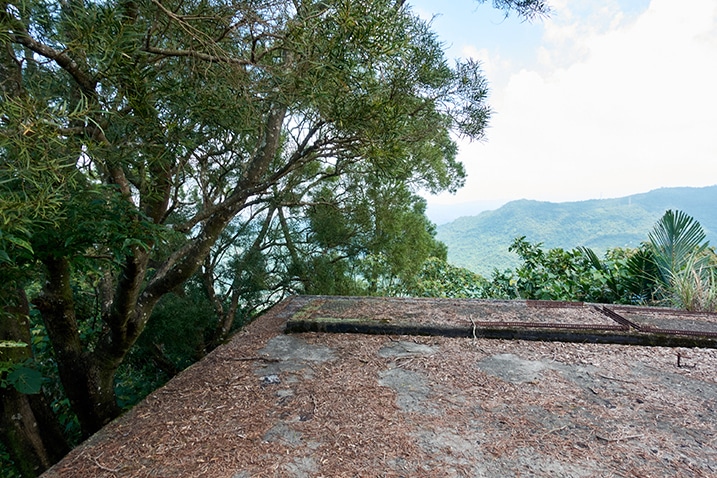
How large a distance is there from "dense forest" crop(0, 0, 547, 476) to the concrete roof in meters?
0.64

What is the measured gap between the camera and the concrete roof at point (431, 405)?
117 cm

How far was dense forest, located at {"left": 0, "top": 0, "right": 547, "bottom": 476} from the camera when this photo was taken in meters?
1.24

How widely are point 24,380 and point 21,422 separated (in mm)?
688

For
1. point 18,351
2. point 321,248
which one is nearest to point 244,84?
point 18,351

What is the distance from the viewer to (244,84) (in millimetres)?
1734

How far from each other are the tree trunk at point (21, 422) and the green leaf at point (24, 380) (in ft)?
1.08

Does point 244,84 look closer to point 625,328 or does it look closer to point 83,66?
point 83,66

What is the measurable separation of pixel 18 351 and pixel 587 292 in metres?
5.18

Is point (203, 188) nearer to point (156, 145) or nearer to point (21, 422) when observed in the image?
point (156, 145)

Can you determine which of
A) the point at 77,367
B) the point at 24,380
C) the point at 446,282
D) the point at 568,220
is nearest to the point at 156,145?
the point at 24,380

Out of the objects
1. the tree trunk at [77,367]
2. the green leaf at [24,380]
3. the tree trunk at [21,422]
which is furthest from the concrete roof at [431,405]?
the tree trunk at [21,422]

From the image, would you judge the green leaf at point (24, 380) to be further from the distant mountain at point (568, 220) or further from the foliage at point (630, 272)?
the distant mountain at point (568, 220)

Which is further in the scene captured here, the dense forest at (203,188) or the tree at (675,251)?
the tree at (675,251)

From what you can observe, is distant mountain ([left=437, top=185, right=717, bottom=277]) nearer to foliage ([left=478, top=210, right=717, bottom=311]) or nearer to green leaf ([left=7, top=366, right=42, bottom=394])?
foliage ([left=478, top=210, right=717, bottom=311])
